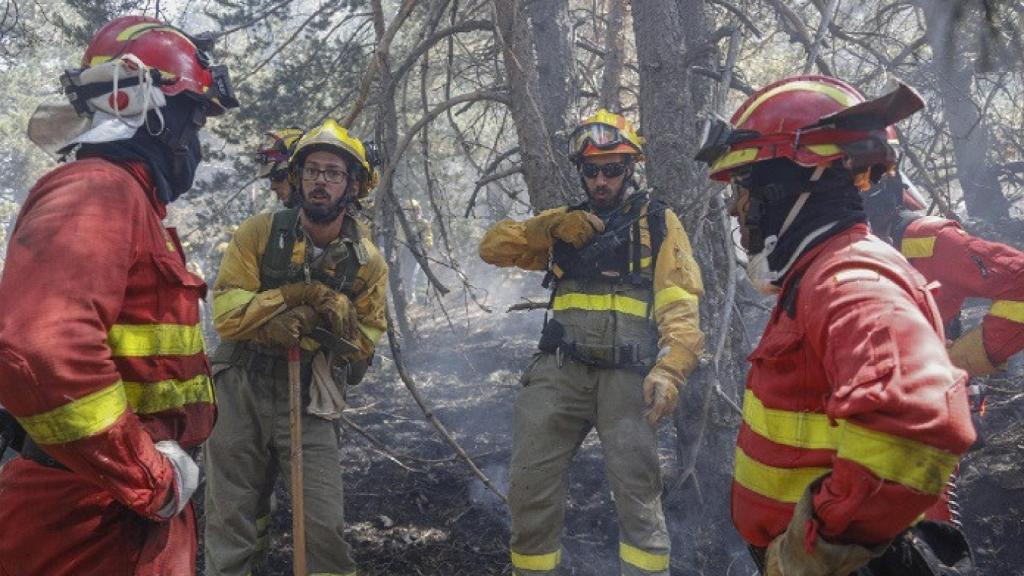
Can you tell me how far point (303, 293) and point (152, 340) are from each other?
1.69 metres

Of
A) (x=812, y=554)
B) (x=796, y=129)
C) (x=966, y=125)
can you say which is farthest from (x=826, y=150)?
(x=966, y=125)

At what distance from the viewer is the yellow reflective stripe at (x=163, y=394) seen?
2215 mm

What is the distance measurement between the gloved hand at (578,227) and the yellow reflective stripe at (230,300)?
67.1 inches

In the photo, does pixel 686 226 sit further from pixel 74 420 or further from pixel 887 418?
pixel 74 420

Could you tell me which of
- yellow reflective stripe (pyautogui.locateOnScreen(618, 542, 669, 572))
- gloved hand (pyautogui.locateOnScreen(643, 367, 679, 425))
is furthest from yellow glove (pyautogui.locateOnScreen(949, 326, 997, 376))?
yellow reflective stripe (pyautogui.locateOnScreen(618, 542, 669, 572))

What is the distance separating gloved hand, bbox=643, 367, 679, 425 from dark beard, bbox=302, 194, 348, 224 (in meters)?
1.92

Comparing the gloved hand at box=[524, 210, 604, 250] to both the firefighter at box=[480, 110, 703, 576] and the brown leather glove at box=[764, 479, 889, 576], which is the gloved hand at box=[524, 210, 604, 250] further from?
the brown leather glove at box=[764, 479, 889, 576]

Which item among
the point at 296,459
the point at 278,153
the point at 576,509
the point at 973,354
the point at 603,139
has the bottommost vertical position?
the point at 576,509

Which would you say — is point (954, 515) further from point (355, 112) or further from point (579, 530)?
point (355, 112)

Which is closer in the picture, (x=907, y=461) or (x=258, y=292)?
(x=907, y=461)

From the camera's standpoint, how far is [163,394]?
2.28 m

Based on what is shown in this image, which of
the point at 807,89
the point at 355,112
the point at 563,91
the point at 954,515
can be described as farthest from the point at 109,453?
the point at 563,91

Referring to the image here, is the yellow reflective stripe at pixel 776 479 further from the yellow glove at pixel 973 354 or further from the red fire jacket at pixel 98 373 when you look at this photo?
the yellow glove at pixel 973 354

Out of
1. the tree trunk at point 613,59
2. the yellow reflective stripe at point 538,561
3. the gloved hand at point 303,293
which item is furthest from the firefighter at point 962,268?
the tree trunk at point 613,59
